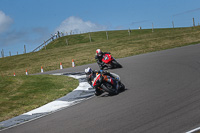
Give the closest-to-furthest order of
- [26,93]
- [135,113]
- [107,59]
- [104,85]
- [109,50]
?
1. [135,113]
2. [104,85]
3. [26,93]
4. [107,59]
5. [109,50]

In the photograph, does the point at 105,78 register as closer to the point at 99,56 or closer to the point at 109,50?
the point at 99,56

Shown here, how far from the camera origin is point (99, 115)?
22.4ft

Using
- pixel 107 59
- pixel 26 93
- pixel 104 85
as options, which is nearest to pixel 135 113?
pixel 104 85

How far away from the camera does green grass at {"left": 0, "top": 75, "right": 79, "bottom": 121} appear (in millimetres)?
9836

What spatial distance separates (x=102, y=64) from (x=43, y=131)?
1047 centimetres

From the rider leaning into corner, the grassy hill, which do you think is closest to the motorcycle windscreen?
the rider leaning into corner

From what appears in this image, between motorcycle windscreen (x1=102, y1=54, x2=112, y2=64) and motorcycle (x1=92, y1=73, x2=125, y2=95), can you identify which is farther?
motorcycle windscreen (x1=102, y1=54, x2=112, y2=64)

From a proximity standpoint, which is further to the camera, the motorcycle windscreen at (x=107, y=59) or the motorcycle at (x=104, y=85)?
the motorcycle windscreen at (x=107, y=59)

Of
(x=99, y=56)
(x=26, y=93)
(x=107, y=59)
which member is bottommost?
(x=26, y=93)

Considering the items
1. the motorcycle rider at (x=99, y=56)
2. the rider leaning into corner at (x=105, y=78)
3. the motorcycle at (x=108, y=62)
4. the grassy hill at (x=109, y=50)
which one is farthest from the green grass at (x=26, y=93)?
the grassy hill at (x=109, y=50)

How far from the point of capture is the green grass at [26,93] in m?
9.84

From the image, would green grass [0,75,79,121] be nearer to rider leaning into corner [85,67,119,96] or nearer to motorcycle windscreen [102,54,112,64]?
rider leaning into corner [85,67,119,96]

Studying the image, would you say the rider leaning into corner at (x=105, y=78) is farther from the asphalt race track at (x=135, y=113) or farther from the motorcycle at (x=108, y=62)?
the motorcycle at (x=108, y=62)

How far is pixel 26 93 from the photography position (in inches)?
481
